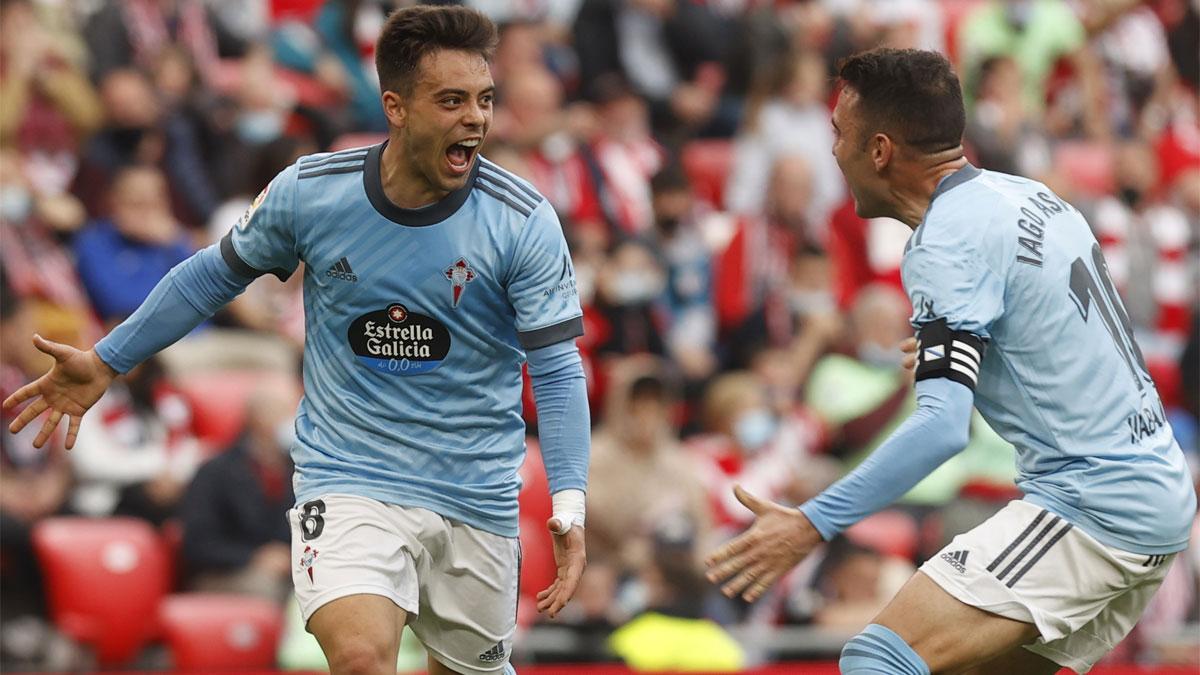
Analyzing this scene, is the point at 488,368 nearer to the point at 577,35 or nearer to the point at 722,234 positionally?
the point at 722,234

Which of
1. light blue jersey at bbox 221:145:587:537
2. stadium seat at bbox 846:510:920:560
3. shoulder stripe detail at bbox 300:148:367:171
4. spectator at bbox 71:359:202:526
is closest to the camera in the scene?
light blue jersey at bbox 221:145:587:537

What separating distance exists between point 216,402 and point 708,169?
4.51m

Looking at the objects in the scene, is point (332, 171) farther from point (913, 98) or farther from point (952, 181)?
point (952, 181)

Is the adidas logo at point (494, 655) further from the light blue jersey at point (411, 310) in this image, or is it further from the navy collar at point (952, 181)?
the navy collar at point (952, 181)

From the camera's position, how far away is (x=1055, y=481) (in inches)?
208

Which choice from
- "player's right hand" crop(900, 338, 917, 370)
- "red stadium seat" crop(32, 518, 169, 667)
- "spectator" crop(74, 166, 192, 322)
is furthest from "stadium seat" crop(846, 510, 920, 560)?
"player's right hand" crop(900, 338, 917, 370)

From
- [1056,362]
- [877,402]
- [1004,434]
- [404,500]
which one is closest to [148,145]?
[877,402]

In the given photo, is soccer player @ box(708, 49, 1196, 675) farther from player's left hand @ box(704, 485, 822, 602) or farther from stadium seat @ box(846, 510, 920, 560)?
stadium seat @ box(846, 510, 920, 560)

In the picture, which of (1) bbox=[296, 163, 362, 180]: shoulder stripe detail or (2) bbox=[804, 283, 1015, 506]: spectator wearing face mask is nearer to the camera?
(1) bbox=[296, 163, 362, 180]: shoulder stripe detail

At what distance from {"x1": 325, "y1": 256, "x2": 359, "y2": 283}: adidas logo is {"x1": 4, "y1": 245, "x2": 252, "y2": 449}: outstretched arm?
1.03 feet

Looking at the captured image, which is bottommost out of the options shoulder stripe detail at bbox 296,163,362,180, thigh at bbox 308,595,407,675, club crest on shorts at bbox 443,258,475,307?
thigh at bbox 308,595,407,675

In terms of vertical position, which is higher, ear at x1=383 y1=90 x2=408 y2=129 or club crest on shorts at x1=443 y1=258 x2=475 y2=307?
ear at x1=383 y1=90 x2=408 y2=129

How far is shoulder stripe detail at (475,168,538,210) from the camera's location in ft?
18.9

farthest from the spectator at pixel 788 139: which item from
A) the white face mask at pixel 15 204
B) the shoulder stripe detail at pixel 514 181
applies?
the shoulder stripe detail at pixel 514 181
